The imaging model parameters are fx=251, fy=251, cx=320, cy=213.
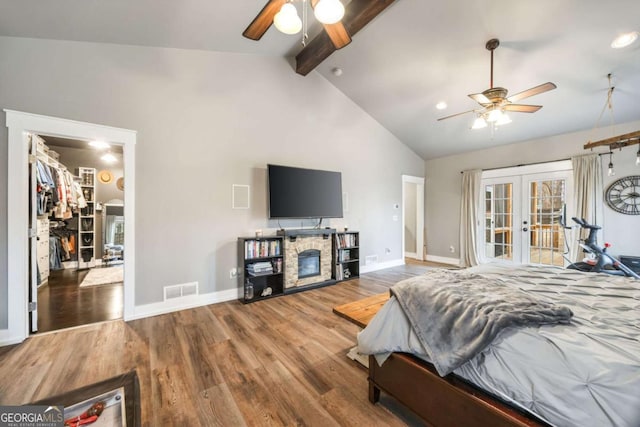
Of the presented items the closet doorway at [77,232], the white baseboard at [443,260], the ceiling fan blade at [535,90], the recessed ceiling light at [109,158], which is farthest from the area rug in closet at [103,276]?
the white baseboard at [443,260]

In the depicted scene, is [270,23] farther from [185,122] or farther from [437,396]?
[437,396]

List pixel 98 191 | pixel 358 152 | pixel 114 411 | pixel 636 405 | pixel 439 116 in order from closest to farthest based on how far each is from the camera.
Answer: pixel 636 405
pixel 114 411
pixel 439 116
pixel 358 152
pixel 98 191

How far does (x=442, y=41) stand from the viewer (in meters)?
3.17

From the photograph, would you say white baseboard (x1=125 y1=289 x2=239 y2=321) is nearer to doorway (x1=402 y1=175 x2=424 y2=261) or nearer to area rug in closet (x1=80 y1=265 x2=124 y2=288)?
area rug in closet (x1=80 y1=265 x2=124 y2=288)

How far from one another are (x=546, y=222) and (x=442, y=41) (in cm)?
382

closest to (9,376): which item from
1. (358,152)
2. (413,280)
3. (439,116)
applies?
(413,280)

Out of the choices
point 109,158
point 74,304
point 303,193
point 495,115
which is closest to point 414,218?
point 303,193

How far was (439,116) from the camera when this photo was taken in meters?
4.62

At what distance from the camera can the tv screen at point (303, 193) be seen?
3.78 metres

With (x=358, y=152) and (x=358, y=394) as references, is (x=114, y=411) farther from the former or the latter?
(x=358, y=152)

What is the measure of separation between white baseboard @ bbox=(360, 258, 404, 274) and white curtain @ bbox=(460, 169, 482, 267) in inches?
53.6

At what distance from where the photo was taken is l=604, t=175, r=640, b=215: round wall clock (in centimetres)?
376

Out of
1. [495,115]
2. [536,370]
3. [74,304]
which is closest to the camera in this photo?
[536,370]

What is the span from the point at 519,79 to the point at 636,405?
3.95m
